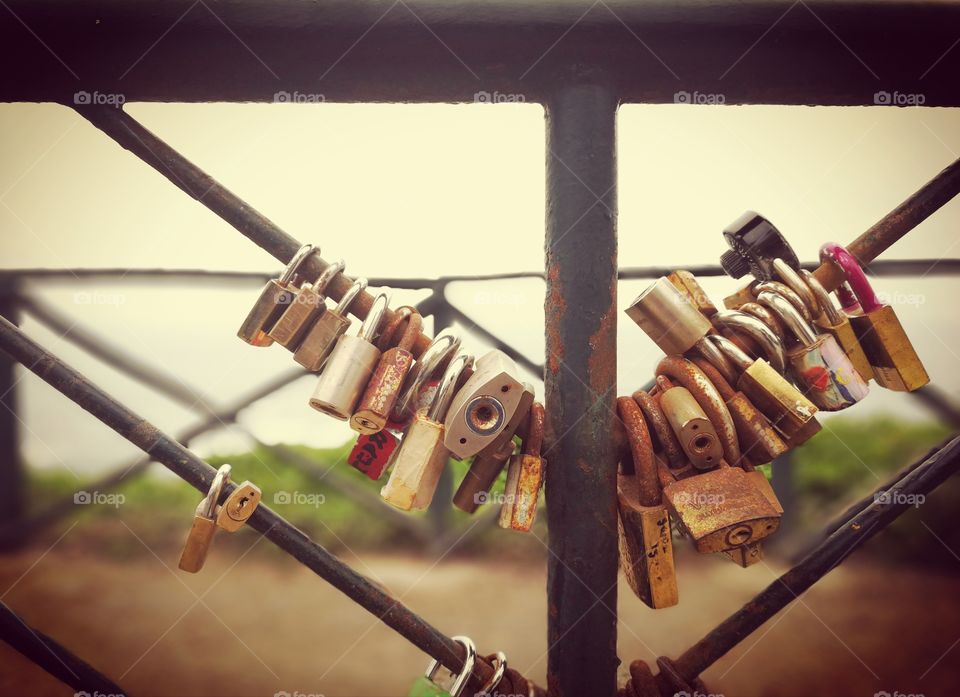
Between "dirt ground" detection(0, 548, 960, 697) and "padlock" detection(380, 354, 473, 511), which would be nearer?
"padlock" detection(380, 354, 473, 511)

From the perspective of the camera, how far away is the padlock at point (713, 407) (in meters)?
0.56

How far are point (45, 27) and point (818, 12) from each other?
2.38 feet

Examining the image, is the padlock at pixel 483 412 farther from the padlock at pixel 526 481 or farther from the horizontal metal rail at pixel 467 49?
the horizontal metal rail at pixel 467 49

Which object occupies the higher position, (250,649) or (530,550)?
(530,550)

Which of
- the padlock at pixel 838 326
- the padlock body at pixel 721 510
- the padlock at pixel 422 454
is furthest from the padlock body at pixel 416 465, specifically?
the padlock at pixel 838 326

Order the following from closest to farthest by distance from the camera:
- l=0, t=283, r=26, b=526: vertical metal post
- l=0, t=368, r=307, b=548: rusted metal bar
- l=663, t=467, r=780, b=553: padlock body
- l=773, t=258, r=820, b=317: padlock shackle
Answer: l=663, t=467, r=780, b=553: padlock body → l=773, t=258, r=820, b=317: padlock shackle → l=0, t=368, r=307, b=548: rusted metal bar → l=0, t=283, r=26, b=526: vertical metal post

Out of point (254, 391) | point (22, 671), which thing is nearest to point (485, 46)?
point (254, 391)

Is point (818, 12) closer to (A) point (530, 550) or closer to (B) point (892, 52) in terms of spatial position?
(B) point (892, 52)

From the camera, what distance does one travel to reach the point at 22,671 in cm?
209

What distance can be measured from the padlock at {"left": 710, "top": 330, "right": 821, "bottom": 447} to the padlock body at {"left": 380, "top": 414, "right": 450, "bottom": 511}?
1.00 ft

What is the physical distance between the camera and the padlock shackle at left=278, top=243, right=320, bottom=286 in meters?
0.59

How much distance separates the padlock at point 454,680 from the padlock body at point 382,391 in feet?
0.88
